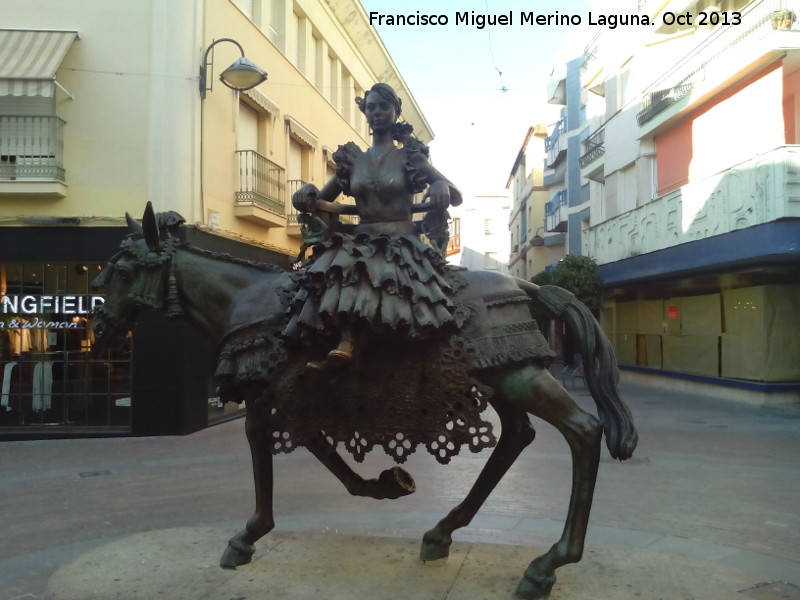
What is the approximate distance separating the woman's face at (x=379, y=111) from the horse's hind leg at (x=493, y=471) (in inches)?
74.1

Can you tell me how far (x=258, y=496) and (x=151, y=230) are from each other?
179cm

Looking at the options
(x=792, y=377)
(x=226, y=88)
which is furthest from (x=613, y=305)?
(x=226, y=88)

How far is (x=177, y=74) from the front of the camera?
1059 centimetres

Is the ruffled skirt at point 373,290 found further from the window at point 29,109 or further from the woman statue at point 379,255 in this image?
the window at point 29,109

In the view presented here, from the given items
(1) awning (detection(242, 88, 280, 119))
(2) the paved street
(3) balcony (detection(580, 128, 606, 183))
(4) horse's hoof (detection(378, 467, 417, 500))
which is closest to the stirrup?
(4) horse's hoof (detection(378, 467, 417, 500))

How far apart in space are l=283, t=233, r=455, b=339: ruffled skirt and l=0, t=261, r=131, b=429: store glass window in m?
8.10

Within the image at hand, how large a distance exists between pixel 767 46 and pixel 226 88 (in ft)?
33.6

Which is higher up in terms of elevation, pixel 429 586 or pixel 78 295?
pixel 78 295

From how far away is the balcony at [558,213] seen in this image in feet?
94.6

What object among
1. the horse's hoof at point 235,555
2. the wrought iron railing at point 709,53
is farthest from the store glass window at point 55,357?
the wrought iron railing at point 709,53

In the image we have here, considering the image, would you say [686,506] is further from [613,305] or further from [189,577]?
[613,305]

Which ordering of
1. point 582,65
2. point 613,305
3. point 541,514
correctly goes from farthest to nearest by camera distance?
point 582,65
point 613,305
point 541,514

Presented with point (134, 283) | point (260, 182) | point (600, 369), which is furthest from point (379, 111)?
point (260, 182)

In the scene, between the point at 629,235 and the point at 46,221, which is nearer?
the point at 46,221
